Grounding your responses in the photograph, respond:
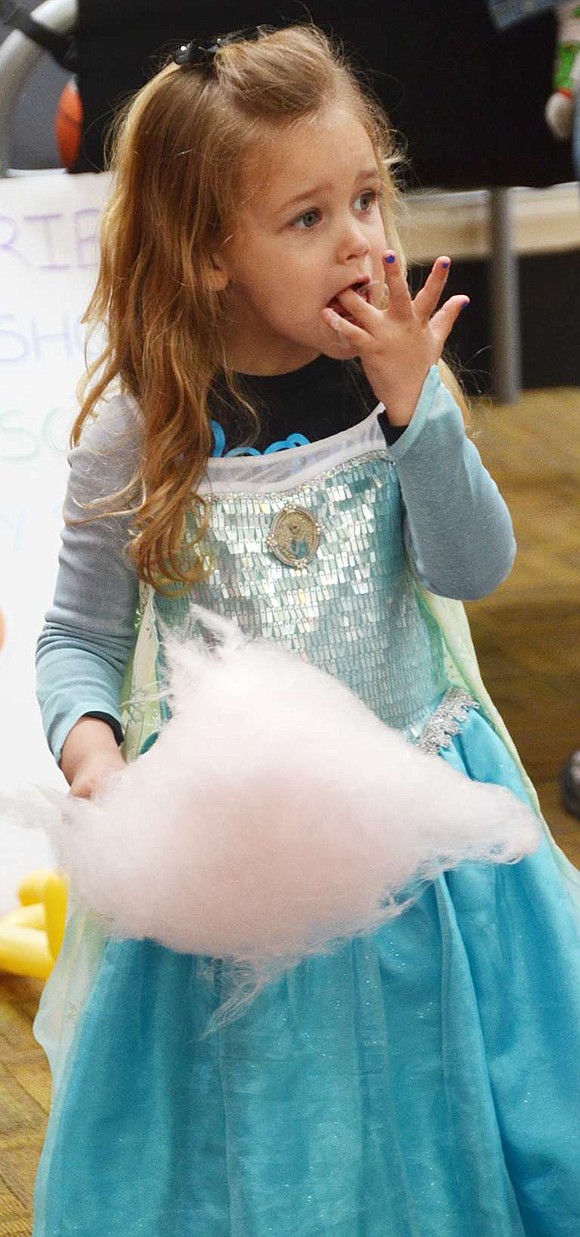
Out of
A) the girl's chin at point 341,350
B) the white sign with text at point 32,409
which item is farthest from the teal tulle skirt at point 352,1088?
the white sign with text at point 32,409

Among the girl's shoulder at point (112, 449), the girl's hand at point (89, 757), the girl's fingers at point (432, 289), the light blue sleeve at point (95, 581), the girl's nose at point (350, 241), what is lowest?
the girl's hand at point (89, 757)

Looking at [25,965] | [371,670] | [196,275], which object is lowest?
[25,965]

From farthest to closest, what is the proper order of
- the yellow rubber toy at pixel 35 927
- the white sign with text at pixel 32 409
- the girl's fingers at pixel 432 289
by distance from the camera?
the white sign with text at pixel 32 409
the yellow rubber toy at pixel 35 927
the girl's fingers at pixel 432 289

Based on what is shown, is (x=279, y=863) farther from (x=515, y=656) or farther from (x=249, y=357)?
(x=515, y=656)

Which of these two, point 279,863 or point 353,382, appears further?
point 353,382

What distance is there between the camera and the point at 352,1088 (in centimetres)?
106

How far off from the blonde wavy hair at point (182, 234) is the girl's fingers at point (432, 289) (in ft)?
0.49

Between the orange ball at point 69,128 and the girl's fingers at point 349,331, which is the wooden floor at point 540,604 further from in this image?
the orange ball at point 69,128

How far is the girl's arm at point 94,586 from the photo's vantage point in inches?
43.9

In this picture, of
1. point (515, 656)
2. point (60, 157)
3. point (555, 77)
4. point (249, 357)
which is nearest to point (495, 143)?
point (555, 77)

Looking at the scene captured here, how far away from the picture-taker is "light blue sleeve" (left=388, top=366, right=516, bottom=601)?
3.35 feet

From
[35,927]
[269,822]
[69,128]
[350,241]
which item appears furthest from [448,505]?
[69,128]

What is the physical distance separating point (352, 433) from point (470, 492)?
0.43 feet

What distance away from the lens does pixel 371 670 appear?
113cm
